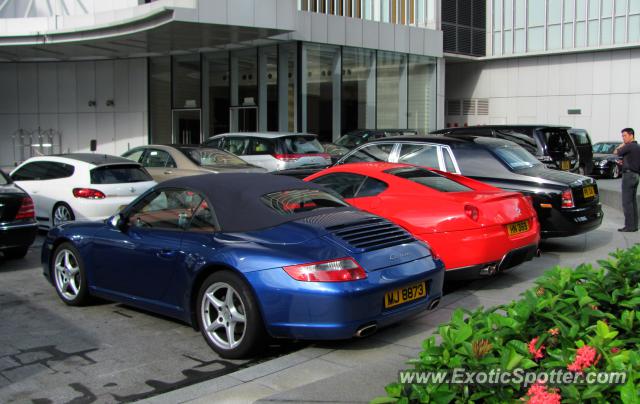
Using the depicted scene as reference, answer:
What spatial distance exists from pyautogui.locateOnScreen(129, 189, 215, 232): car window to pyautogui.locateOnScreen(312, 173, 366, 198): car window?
2333mm

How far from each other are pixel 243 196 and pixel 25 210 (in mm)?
4579

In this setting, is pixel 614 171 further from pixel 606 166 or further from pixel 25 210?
pixel 25 210

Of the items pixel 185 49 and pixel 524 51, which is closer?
pixel 185 49

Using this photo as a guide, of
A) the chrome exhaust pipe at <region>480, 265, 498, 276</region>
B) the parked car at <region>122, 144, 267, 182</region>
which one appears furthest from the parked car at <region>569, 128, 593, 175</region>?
the chrome exhaust pipe at <region>480, 265, 498, 276</region>

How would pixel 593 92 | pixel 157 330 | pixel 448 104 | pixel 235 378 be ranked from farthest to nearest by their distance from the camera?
pixel 448 104
pixel 593 92
pixel 157 330
pixel 235 378

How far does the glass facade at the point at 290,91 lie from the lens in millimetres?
24000

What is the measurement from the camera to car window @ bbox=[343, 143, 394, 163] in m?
10.0

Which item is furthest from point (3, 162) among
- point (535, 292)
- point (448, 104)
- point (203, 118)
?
point (535, 292)

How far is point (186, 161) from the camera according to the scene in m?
13.2

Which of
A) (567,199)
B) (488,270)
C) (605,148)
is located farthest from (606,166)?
(488,270)

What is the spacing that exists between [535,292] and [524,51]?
1270 inches

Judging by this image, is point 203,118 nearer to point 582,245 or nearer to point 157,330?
point 582,245

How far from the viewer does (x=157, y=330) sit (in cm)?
611

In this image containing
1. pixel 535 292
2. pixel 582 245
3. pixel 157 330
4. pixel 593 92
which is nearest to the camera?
pixel 535 292
